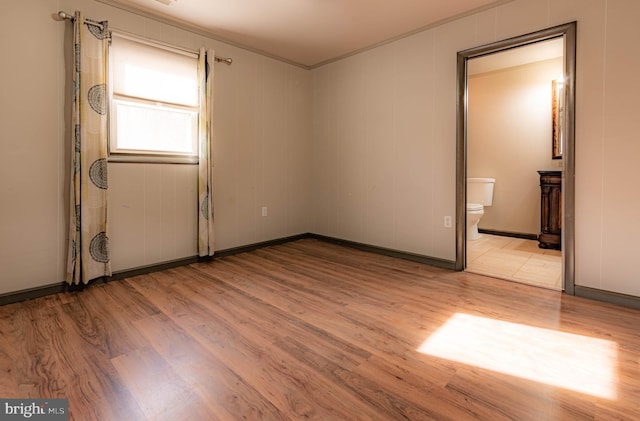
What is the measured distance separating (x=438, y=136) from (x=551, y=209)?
1941mm

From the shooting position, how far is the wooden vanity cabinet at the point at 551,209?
3865 mm

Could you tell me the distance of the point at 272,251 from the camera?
12.5 ft

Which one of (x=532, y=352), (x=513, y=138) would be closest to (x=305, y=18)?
(x=532, y=352)

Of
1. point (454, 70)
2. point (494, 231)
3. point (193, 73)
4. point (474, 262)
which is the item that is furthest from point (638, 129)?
point (193, 73)

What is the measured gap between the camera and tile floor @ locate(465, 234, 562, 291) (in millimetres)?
2800

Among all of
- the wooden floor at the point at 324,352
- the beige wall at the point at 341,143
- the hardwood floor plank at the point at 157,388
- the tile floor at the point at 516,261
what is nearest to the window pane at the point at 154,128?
the beige wall at the point at 341,143

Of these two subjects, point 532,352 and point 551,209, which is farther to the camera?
point 551,209

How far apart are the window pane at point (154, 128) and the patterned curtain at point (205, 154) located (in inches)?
4.6

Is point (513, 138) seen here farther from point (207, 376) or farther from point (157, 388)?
point (157, 388)

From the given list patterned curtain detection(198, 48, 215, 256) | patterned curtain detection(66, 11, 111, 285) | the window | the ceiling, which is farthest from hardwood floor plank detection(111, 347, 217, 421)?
the ceiling

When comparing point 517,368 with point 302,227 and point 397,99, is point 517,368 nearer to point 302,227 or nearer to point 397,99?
point 397,99

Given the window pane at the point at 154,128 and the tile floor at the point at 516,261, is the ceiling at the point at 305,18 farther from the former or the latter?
the tile floor at the point at 516,261

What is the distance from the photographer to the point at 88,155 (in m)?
2.50

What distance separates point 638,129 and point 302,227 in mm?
3358
